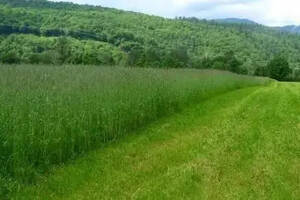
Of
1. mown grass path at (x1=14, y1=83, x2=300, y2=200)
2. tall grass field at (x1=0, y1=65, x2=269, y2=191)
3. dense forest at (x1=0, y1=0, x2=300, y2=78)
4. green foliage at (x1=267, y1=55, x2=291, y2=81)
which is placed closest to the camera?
mown grass path at (x1=14, y1=83, x2=300, y2=200)

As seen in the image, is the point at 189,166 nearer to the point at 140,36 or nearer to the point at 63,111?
the point at 63,111

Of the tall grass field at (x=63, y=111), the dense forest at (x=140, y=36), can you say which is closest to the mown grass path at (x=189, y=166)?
the tall grass field at (x=63, y=111)

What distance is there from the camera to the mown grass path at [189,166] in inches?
310

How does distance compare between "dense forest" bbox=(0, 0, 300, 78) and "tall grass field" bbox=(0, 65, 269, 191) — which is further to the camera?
"dense forest" bbox=(0, 0, 300, 78)

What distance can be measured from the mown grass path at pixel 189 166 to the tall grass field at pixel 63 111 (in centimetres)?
39

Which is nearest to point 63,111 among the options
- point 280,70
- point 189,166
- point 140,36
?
point 189,166

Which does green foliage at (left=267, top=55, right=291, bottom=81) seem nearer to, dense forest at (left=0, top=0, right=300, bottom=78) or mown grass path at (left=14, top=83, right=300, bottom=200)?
dense forest at (left=0, top=0, right=300, bottom=78)

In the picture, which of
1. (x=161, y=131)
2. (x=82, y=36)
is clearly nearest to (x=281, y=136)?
(x=161, y=131)

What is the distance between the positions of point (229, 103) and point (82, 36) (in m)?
63.9

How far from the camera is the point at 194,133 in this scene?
13.3 metres

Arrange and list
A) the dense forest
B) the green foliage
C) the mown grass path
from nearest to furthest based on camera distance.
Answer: the mown grass path → the dense forest → the green foliage

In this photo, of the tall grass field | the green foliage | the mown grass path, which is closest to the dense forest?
the green foliage

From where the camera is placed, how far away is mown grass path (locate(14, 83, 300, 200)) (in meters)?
7.86

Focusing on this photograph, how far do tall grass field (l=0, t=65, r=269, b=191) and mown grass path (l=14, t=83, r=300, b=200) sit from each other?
39 centimetres
